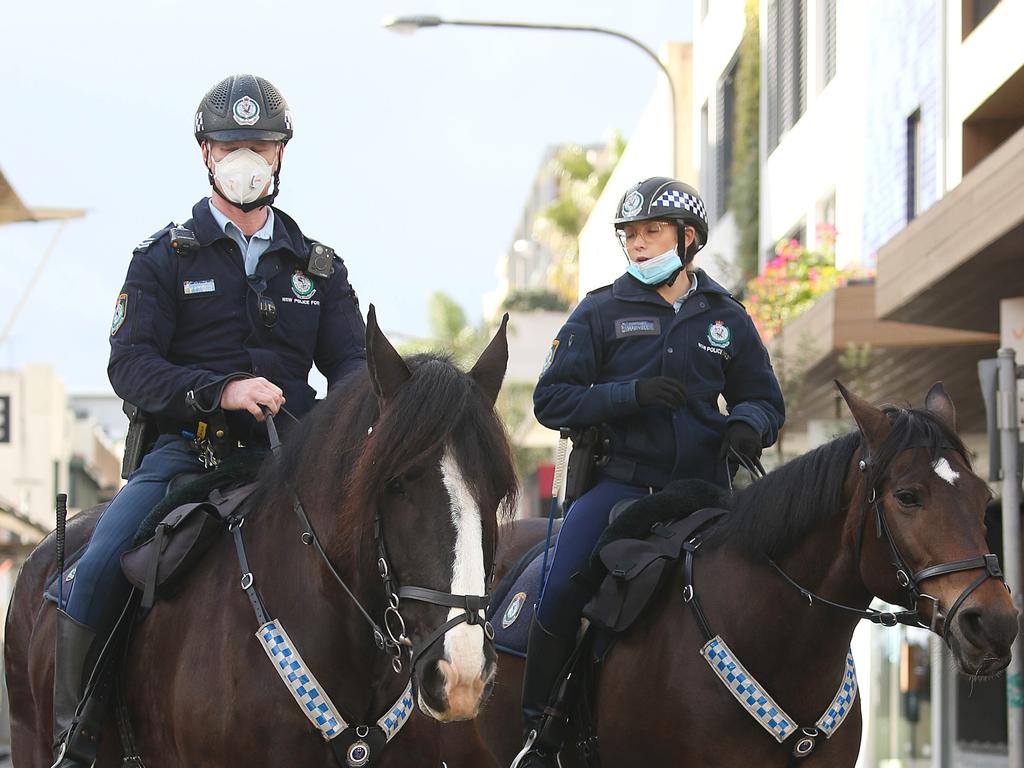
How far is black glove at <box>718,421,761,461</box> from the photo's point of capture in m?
8.16

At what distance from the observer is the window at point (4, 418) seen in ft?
222

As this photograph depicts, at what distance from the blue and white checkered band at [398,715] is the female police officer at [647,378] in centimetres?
197

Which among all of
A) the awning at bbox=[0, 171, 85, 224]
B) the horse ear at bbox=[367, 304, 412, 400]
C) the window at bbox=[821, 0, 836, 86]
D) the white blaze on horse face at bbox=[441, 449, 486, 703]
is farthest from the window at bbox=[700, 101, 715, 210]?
the white blaze on horse face at bbox=[441, 449, 486, 703]

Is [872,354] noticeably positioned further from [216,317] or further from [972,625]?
[216,317]

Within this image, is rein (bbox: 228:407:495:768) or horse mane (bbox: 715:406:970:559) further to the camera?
horse mane (bbox: 715:406:970:559)

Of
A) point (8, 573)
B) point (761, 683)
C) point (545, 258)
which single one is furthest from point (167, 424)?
point (545, 258)

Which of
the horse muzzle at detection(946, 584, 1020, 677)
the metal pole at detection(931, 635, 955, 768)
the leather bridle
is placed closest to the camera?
the horse muzzle at detection(946, 584, 1020, 677)

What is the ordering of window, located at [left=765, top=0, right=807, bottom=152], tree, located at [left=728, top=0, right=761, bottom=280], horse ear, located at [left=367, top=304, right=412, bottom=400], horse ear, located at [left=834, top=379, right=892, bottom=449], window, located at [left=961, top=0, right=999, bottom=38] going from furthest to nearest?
tree, located at [left=728, top=0, right=761, bottom=280] → window, located at [left=765, top=0, right=807, bottom=152] → window, located at [left=961, top=0, right=999, bottom=38] → horse ear, located at [left=834, top=379, right=892, bottom=449] → horse ear, located at [left=367, top=304, right=412, bottom=400]

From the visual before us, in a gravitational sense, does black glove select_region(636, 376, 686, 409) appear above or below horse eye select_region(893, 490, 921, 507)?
above

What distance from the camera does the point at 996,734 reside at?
2034 centimetres

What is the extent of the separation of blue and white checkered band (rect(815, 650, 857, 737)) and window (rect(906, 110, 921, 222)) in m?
14.7

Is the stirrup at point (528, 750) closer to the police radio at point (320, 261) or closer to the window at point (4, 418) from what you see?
the police radio at point (320, 261)

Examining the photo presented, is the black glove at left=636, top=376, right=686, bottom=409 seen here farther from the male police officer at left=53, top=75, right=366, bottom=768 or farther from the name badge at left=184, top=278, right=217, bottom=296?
the name badge at left=184, top=278, right=217, bottom=296

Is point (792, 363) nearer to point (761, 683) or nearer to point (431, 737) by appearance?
point (761, 683)
